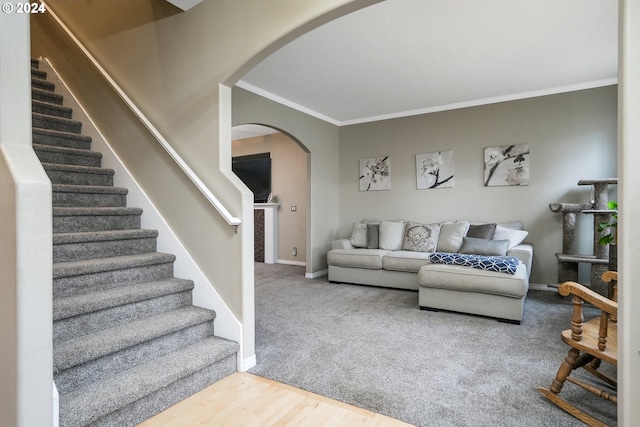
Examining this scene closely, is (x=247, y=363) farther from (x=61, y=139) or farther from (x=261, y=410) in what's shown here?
(x=61, y=139)

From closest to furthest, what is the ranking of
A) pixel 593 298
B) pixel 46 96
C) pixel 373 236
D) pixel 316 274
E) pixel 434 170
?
pixel 593 298
pixel 46 96
pixel 373 236
pixel 434 170
pixel 316 274

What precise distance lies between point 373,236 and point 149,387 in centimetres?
390

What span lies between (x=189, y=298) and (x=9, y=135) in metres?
1.57

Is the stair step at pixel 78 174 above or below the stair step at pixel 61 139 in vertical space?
below

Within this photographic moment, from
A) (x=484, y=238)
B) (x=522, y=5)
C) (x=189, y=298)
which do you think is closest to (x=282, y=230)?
(x=484, y=238)

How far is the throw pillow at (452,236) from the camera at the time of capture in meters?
4.61

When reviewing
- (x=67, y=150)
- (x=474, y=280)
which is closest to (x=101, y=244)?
(x=67, y=150)

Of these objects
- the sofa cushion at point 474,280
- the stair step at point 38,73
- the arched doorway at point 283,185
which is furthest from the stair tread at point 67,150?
the sofa cushion at point 474,280

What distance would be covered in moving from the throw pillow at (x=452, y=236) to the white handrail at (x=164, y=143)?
129 inches

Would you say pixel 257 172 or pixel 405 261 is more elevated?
pixel 257 172

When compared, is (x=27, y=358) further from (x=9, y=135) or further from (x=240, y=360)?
(x=240, y=360)

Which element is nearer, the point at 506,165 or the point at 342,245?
the point at 506,165

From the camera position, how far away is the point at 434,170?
5348mm

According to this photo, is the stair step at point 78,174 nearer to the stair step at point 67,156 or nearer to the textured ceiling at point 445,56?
the stair step at point 67,156
